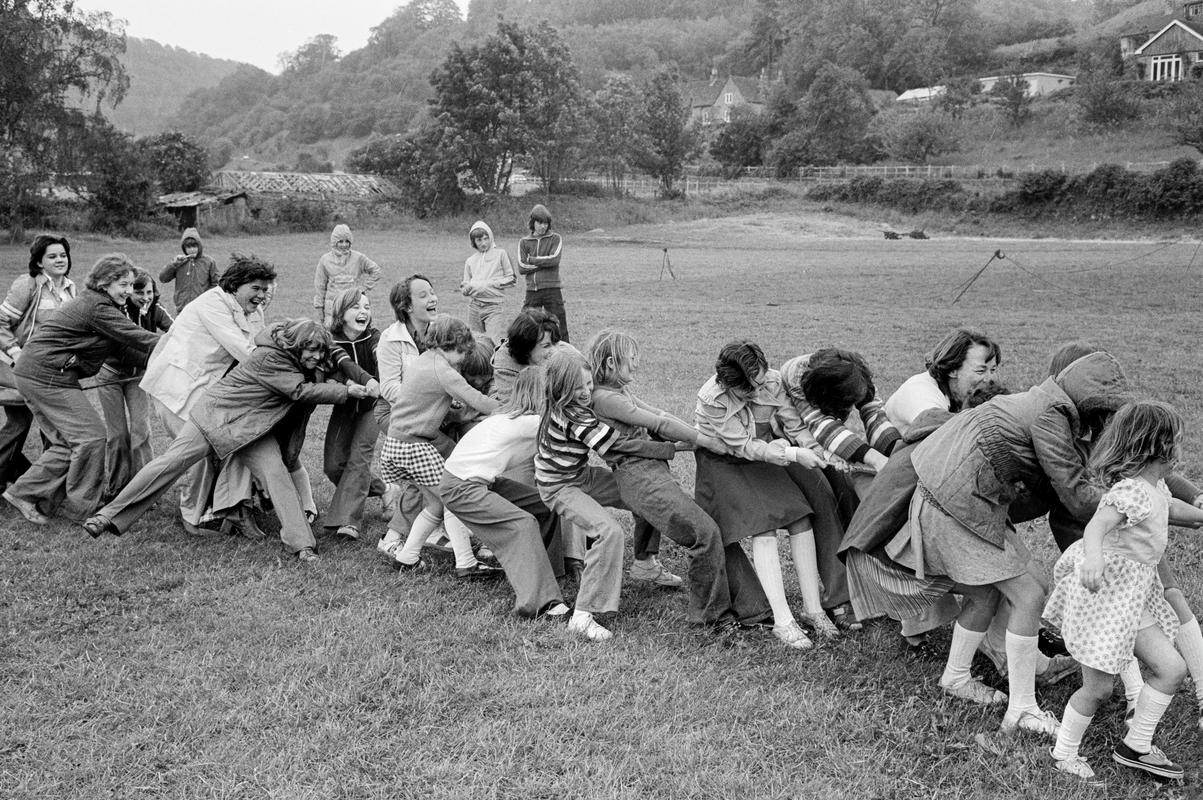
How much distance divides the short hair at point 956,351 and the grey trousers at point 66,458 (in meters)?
5.96

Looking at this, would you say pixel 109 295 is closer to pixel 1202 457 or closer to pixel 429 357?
pixel 429 357

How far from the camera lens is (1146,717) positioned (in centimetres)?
395

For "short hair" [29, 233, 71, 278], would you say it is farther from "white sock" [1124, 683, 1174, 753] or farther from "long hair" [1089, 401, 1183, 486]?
"white sock" [1124, 683, 1174, 753]

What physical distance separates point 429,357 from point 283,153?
134330 millimetres

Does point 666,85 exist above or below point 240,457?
above

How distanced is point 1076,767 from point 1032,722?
30 cm

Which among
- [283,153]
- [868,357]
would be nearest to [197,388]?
[868,357]

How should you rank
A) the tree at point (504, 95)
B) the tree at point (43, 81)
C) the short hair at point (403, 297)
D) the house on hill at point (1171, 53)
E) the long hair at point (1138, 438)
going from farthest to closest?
the house on hill at point (1171, 53) < the tree at point (504, 95) < the tree at point (43, 81) < the short hair at point (403, 297) < the long hair at point (1138, 438)

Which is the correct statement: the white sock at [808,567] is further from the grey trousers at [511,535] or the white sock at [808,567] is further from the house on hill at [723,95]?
the house on hill at [723,95]

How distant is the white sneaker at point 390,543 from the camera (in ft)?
21.5

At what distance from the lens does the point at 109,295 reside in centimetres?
720

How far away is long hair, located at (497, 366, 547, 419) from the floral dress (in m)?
2.97

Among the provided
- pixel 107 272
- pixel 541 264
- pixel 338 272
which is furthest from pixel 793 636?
pixel 541 264

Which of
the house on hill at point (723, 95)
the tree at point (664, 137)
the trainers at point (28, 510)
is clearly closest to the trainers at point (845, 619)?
the trainers at point (28, 510)
